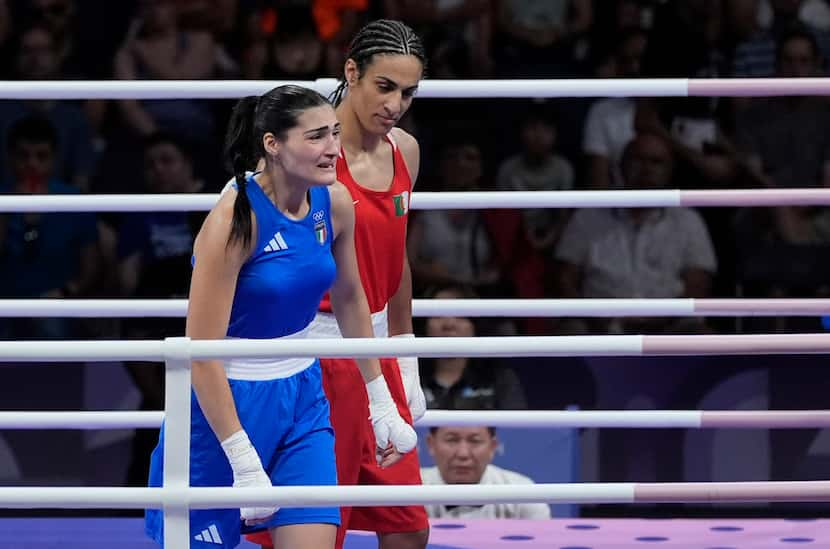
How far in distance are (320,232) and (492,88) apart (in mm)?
807

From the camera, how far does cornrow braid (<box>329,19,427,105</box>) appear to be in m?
3.57

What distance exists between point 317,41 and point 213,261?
11.9 ft

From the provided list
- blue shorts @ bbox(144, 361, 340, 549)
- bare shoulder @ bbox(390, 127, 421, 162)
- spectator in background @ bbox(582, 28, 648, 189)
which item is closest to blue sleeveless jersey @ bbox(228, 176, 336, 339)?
blue shorts @ bbox(144, 361, 340, 549)

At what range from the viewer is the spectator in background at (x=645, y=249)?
20.6 ft

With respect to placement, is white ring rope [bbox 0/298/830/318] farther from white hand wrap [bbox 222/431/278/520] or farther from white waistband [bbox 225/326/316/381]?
white hand wrap [bbox 222/431/278/520]

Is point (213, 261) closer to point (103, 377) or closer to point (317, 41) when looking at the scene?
point (103, 377)

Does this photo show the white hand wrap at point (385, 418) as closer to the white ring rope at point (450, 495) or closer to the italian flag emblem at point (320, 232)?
the italian flag emblem at point (320, 232)

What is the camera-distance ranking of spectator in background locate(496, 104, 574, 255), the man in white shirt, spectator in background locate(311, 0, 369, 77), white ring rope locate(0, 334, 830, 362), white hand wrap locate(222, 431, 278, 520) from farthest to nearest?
spectator in background locate(311, 0, 369, 77) < spectator in background locate(496, 104, 574, 255) < the man in white shirt < white hand wrap locate(222, 431, 278, 520) < white ring rope locate(0, 334, 830, 362)

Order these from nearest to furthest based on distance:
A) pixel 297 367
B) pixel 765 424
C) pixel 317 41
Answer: pixel 297 367 < pixel 765 424 < pixel 317 41

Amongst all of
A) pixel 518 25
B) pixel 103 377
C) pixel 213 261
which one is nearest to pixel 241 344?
pixel 213 261

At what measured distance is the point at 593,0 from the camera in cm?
711

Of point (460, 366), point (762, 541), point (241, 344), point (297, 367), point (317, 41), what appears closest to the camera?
point (241, 344)

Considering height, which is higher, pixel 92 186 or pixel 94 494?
pixel 92 186

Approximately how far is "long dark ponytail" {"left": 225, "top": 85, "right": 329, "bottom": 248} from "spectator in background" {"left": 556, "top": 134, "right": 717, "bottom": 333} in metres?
3.01
